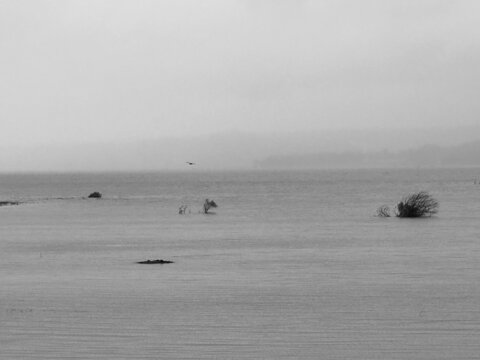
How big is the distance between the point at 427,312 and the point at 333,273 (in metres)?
8.84

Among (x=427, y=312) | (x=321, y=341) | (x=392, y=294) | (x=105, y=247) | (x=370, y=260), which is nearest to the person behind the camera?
(x=321, y=341)

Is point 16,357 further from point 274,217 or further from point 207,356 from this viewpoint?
point 274,217

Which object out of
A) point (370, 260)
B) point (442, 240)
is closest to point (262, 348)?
point (370, 260)

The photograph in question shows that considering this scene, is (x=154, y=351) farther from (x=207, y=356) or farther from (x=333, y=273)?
(x=333, y=273)

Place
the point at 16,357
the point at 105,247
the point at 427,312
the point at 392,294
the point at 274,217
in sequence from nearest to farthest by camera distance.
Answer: the point at 16,357, the point at 427,312, the point at 392,294, the point at 105,247, the point at 274,217

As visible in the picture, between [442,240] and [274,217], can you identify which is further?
[274,217]

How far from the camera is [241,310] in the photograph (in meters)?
21.8

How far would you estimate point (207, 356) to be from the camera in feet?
54.0

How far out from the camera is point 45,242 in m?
46.0

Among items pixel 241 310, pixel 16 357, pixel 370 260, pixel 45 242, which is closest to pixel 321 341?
pixel 241 310

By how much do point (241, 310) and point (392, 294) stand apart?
507 centimetres

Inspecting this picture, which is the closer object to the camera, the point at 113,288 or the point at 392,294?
the point at 392,294

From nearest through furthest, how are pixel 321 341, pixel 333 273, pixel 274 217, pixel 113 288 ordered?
pixel 321 341, pixel 113 288, pixel 333 273, pixel 274 217

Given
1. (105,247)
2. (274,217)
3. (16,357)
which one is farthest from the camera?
(274,217)
